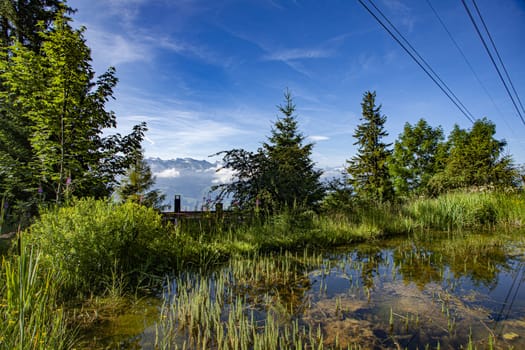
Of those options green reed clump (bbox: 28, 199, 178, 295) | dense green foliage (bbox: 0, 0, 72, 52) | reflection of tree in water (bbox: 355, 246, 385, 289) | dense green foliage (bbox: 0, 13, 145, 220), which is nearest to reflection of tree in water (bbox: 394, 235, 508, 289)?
reflection of tree in water (bbox: 355, 246, 385, 289)

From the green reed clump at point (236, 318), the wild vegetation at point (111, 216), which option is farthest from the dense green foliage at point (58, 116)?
the green reed clump at point (236, 318)

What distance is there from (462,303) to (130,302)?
4.20 metres

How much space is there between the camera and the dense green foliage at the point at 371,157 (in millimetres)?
23664

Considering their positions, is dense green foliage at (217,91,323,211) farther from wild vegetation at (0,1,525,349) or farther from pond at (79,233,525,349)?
pond at (79,233,525,349)

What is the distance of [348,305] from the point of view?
3.28 metres

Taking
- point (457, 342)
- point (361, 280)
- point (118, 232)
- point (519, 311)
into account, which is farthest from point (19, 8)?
point (519, 311)

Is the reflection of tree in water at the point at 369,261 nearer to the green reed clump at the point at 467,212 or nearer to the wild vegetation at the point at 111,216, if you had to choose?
the wild vegetation at the point at 111,216

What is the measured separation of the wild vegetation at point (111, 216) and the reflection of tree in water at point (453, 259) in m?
1.57

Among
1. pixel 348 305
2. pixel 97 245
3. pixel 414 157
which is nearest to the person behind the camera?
pixel 348 305

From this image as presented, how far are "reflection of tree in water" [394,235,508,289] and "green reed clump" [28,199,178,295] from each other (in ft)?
14.4

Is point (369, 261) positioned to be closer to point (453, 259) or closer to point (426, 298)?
point (453, 259)

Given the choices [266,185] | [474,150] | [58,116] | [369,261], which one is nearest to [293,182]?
[266,185]

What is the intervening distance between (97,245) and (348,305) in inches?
138

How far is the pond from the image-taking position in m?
2.45
